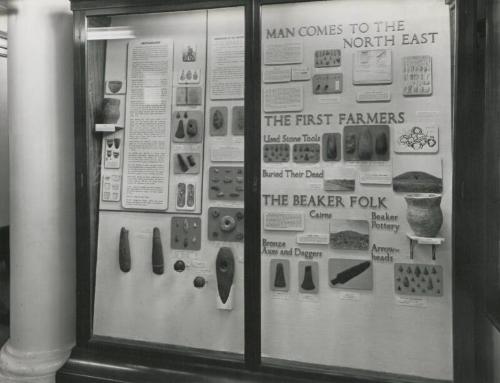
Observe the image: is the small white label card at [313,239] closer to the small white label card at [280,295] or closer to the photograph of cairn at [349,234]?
the photograph of cairn at [349,234]

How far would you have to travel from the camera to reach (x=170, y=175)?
261 centimetres

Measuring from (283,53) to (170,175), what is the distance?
1.04 metres

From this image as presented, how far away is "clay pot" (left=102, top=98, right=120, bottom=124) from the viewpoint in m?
2.65

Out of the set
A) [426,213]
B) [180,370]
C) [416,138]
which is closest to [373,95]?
[416,138]

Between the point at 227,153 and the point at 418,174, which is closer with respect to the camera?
the point at 418,174

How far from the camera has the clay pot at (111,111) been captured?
104 inches

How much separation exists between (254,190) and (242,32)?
0.98m

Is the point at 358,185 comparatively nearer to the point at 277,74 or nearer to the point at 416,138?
the point at 416,138

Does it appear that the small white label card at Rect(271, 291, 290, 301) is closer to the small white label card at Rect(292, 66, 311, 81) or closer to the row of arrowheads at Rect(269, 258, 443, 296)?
the row of arrowheads at Rect(269, 258, 443, 296)

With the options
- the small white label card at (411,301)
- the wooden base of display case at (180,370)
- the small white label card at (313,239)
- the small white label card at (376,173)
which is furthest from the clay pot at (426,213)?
the wooden base of display case at (180,370)

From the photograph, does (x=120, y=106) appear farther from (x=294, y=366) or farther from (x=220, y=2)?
(x=294, y=366)

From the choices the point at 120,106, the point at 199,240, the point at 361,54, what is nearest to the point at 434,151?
the point at 361,54

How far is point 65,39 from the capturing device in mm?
2621

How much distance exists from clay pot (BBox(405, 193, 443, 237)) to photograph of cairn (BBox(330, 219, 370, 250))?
0.27 m
